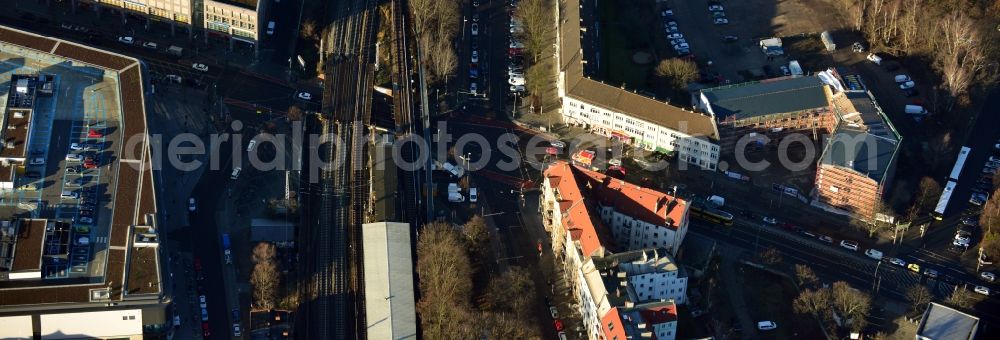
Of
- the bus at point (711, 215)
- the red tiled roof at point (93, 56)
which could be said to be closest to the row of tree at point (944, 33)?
the bus at point (711, 215)

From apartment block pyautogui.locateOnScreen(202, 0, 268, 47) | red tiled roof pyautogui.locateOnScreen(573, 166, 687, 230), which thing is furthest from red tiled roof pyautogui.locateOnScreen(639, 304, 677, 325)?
apartment block pyautogui.locateOnScreen(202, 0, 268, 47)

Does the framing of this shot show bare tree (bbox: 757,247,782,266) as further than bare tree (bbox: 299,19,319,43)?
No

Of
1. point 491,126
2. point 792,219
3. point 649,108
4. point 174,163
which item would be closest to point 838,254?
point 792,219

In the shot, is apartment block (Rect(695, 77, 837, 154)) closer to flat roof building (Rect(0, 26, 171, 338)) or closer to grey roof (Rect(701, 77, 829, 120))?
grey roof (Rect(701, 77, 829, 120))

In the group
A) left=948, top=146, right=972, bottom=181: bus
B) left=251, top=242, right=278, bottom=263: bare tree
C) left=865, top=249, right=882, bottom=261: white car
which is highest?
left=948, top=146, right=972, bottom=181: bus

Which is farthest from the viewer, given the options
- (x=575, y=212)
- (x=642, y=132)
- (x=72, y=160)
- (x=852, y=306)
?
(x=642, y=132)

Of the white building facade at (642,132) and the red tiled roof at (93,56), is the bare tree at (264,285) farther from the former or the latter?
the white building facade at (642,132)

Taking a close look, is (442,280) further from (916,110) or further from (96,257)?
(916,110)

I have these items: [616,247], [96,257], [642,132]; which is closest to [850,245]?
[616,247]
